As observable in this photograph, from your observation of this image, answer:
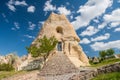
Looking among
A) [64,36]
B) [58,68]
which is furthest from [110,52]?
[58,68]

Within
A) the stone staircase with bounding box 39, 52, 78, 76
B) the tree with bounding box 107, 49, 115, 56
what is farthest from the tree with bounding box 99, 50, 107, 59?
the stone staircase with bounding box 39, 52, 78, 76

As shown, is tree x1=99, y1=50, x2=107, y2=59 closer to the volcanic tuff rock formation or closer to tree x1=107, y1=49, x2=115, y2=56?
tree x1=107, y1=49, x2=115, y2=56

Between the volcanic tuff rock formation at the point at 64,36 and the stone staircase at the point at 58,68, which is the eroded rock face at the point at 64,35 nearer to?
the volcanic tuff rock formation at the point at 64,36

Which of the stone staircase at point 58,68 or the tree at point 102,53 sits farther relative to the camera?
the tree at point 102,53

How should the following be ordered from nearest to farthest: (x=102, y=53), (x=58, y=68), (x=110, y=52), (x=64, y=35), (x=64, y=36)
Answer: (x=58, y=68) < (x=64, y=36) < (x=64, y=35) < (x=102, y=53) < (x=110, y=52)

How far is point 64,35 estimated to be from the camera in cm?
5344

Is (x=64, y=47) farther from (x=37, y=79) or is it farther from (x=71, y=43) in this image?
(x=37, y=79)

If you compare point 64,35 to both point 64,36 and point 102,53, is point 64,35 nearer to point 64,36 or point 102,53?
point 64,36

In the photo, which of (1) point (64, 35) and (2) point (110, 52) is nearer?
(1) point (64, 35)

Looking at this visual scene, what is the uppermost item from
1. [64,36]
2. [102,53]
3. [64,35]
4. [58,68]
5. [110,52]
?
[64,35]

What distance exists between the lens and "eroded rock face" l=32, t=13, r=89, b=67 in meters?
51.8

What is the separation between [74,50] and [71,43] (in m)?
2.03

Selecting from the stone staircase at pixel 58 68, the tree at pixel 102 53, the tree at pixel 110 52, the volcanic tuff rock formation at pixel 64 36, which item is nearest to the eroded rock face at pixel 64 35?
the volcanic tuff rock formation at pixel 64 36

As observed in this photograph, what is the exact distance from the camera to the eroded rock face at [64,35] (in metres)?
51.8
